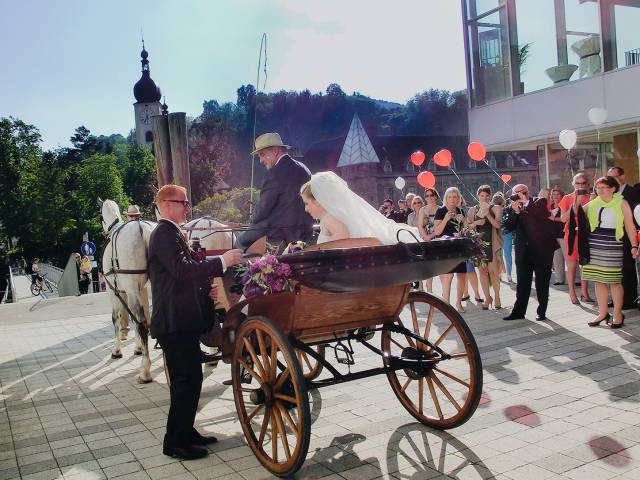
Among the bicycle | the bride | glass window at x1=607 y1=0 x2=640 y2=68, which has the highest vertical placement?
glass window at x1=607 y1=0 x2=640 y2=68

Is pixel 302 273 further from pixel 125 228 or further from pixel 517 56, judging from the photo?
pixel 517 56

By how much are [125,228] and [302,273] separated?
418cm

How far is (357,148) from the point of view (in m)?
66.9

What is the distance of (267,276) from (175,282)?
88 cm

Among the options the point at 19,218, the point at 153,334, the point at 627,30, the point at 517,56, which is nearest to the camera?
the point at 153,334

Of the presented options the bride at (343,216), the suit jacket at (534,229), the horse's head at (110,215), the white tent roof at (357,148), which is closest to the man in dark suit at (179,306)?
the bride at (343,216)

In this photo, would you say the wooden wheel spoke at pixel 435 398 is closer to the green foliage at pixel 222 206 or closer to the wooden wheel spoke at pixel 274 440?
the wooden wheel spoke at pixel 274 440

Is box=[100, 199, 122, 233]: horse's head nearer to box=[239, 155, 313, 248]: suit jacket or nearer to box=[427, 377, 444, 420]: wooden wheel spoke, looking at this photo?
box=[239, 155, 313, 248]: suit jacket

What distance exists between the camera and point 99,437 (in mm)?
5012

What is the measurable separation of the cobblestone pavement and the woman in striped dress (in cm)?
42

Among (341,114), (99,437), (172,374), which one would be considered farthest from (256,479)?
(341,114)

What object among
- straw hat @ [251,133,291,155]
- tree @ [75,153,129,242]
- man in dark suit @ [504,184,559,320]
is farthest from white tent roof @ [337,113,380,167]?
straw hat @ [251,133,291,155]

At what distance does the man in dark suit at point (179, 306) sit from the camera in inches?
165

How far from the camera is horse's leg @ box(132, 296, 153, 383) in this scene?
680 cm
